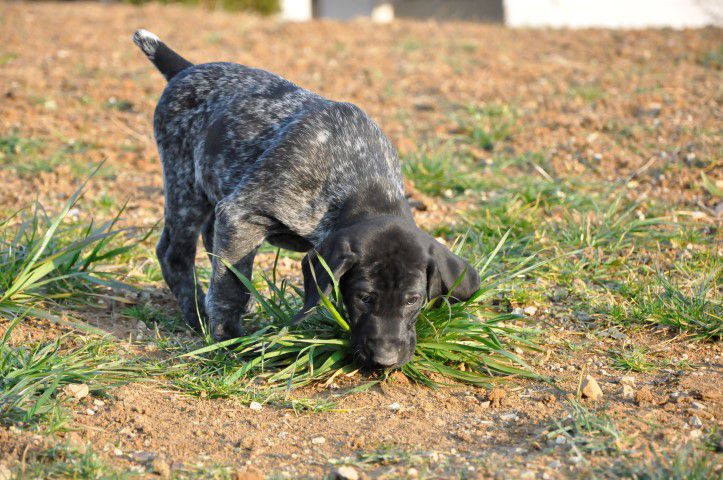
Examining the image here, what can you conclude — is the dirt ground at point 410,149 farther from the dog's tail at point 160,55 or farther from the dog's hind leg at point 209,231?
the dog's tail at point 160,55

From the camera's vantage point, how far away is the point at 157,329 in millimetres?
4742

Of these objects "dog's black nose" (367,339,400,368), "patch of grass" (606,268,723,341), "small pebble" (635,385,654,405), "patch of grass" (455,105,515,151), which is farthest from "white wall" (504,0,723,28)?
"dog's black nose" (367,339,400,368)

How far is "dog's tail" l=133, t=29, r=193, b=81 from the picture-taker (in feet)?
17.6

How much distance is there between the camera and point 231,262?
14.9 feet

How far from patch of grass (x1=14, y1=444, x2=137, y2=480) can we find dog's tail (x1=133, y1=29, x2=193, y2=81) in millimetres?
2977

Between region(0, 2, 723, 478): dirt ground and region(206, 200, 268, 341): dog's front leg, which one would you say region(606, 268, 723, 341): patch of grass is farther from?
region(206, 200, 268, 341): dog's front leg

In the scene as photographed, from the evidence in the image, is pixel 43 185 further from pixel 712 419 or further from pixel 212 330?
pixel 712 419

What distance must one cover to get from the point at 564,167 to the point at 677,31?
665 centimetres

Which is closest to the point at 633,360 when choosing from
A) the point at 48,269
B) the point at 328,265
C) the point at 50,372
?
the point at 328,265

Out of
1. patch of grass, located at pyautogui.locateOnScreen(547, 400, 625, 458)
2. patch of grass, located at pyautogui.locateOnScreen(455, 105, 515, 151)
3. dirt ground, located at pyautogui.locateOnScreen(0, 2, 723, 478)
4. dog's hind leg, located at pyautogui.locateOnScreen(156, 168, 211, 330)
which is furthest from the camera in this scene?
patch of grass, located at pyautogui.locateOnScreen(455, 105, 515, 151)

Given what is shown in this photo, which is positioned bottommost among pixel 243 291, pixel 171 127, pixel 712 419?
pixel 712 419

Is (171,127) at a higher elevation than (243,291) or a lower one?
higher

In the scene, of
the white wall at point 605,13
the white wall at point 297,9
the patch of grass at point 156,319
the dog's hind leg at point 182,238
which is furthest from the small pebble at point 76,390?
the white wall at point 297,9

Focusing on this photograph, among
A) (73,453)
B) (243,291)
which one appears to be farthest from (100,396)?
(243,291)
